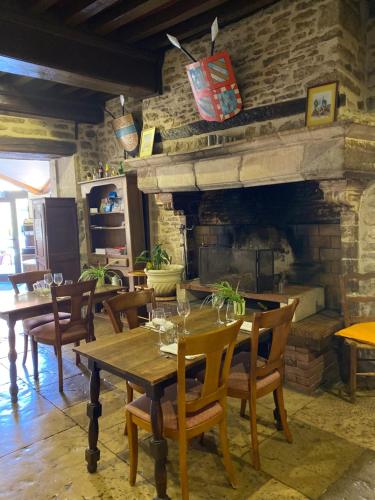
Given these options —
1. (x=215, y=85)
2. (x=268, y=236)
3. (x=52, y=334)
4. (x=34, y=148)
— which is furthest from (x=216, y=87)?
(x=34, y=148)

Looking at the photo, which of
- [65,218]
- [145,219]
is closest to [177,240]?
[145,219]

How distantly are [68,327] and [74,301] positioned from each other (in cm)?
28

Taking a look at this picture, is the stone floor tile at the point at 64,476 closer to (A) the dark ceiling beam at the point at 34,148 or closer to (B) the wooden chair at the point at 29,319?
(B) the wooden chair at the point at 29,319

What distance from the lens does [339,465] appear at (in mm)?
2264

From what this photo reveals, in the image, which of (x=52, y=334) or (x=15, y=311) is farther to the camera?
(x=52, y=334)

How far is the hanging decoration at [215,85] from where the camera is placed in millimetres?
3449

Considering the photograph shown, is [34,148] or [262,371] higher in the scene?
[34,148]

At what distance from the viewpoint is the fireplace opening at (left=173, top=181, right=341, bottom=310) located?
3.59m

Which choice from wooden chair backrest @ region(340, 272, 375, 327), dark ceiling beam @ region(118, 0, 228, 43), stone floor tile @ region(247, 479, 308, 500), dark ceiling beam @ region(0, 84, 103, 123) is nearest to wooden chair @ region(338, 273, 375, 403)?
wooden chair backrest @ region(340, 272, 375, 327)

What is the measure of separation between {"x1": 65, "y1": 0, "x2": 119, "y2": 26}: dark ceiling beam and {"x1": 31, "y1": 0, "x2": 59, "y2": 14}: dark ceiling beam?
0.18 metres

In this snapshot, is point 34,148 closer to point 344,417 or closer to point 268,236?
point 268,236

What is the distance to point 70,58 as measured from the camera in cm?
352

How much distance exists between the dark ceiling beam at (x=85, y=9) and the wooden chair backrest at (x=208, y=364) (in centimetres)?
280

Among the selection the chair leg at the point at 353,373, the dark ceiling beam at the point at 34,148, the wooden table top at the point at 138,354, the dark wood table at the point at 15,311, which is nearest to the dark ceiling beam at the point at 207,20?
the dark ceiling beam at the point at 34,148
